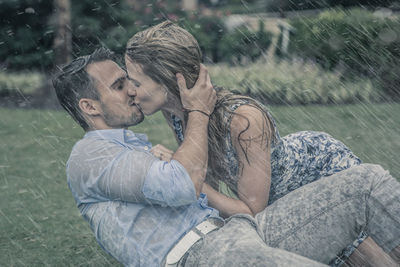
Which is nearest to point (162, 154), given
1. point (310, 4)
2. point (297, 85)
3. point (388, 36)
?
point (297, 85)

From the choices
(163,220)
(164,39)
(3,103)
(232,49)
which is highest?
(164,39)

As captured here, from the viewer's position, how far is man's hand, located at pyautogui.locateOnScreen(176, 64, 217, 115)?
266cm

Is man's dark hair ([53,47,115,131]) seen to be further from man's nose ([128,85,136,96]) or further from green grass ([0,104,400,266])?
green grass ([0,104,400,266])

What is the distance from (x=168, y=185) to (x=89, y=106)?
76 centimetres

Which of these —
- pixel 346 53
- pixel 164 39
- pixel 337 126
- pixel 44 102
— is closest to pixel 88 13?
pixel 44 102

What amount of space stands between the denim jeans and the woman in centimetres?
20

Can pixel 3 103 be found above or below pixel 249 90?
below

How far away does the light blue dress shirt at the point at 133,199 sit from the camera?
2279 millimetres

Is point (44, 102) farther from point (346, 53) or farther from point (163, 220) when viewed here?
point (163, 220)

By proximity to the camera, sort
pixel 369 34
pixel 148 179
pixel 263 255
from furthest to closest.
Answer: pixel 369 34 → pixel 148 179 → pixel 263 255

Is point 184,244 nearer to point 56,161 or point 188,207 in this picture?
point 188,207

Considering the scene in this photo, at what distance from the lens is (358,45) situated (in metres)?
12.4

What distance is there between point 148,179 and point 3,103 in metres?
11.4

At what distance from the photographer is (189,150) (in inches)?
94.5
